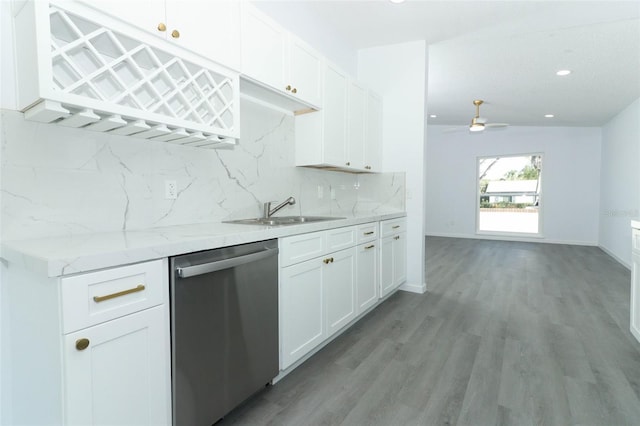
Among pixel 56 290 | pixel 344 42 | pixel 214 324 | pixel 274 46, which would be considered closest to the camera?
pixel 56 290

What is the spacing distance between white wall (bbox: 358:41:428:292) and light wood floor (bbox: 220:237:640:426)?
654 mm

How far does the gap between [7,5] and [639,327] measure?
4.03m

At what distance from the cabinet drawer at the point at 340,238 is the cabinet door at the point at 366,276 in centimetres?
15

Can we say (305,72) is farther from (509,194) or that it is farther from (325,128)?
(509,194)

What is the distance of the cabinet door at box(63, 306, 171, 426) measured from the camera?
1013 mm

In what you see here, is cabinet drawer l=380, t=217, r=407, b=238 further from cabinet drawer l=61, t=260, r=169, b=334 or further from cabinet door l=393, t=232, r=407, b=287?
cabinet drawer l=61, t=260, r=169, b=334

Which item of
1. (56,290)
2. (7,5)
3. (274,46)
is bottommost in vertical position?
(56,290)

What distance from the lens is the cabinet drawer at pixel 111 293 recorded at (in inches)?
38.9

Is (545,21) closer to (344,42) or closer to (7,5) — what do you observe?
(344,42)

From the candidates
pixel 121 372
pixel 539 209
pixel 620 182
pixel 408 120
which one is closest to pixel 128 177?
pixel 121 372

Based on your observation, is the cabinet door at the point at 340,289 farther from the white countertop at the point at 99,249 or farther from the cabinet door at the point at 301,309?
the white countertop at the point at 99,249

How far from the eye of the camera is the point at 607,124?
648 centimetres

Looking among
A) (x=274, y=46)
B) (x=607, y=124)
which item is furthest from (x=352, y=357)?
(x=607, y=124)

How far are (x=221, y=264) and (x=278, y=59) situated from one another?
1.45 meters
